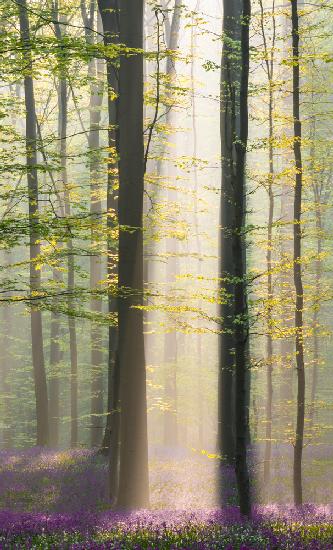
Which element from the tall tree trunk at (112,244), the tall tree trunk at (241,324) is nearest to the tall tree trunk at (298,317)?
the tall tree trunk at (241,324)

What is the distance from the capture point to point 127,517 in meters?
9.73

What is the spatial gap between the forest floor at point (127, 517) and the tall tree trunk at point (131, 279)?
0.91m

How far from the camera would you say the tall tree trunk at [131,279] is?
452 inches

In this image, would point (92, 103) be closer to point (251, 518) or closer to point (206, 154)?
point (251, 518)

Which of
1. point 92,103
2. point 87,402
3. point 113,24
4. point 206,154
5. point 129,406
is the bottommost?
Answer: point 87,402

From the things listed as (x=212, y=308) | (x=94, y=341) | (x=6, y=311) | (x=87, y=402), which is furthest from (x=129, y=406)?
(x=212, y=308)

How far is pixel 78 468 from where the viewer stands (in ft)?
53.3

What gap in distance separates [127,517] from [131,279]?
4.02 m

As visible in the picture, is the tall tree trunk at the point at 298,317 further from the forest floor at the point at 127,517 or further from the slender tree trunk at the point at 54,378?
the slender tree trunk at the point at 54,378

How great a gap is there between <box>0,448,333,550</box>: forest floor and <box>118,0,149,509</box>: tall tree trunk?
906 mm

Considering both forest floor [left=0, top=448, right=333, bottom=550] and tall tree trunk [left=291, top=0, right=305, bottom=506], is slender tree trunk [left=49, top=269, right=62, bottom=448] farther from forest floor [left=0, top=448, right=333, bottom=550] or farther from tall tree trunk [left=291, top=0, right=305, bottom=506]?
tall tree trunk [left=291, top=0, right=305, bottom=506]

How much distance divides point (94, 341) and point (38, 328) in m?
4.63

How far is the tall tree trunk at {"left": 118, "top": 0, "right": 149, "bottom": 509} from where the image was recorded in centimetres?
1149

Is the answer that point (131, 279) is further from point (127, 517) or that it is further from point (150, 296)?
point (127, 517)
